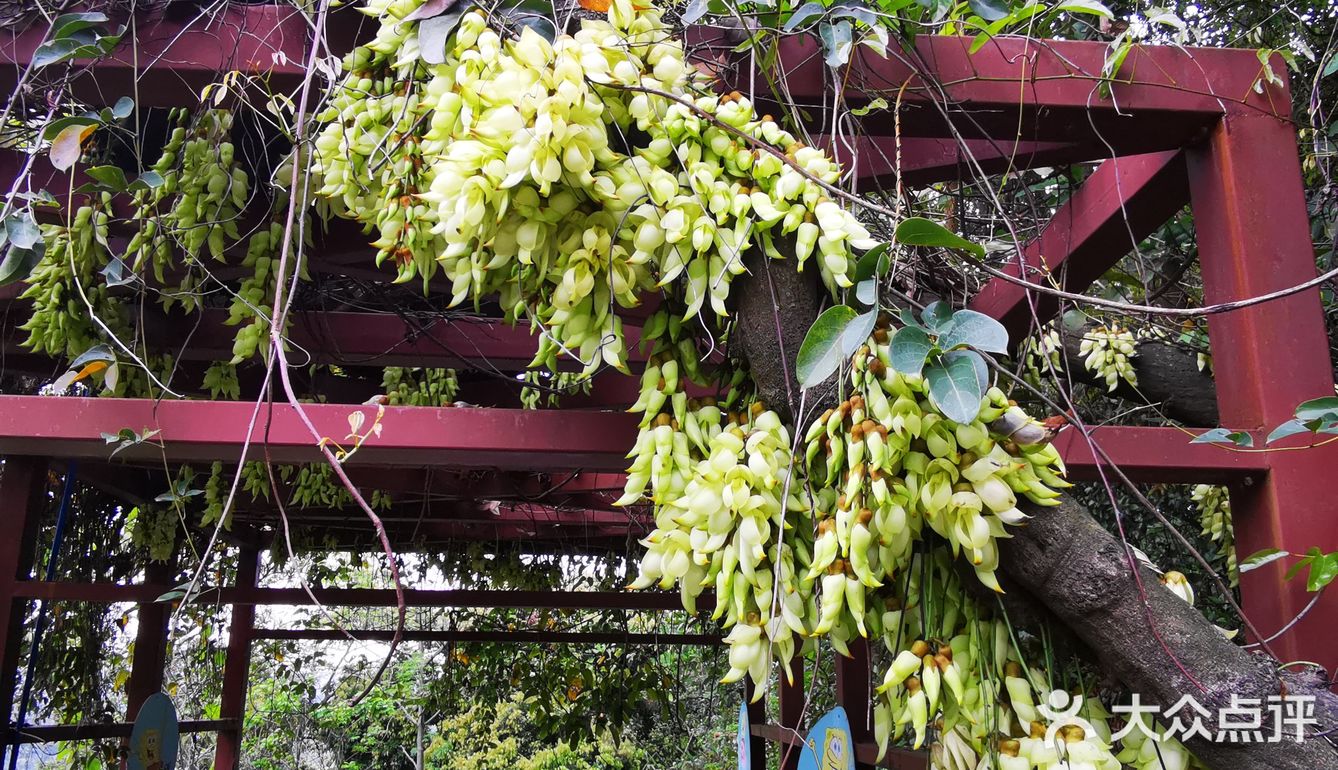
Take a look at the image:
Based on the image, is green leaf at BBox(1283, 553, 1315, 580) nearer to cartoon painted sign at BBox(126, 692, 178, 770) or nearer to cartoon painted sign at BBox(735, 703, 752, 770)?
cartoon painted sign at BBox(735, 703, 752, 770)

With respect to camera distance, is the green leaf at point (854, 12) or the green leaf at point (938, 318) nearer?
the green leaf at point (938, 318)

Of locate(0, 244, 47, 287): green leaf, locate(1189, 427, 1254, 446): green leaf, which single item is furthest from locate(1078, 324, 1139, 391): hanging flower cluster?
locate(0, 244, 47, 287): green leaf

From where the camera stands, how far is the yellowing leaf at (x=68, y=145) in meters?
1.37

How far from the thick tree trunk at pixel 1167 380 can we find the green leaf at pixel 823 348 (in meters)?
2.19

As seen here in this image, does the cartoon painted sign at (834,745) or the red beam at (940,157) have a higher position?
the red beam at (940,157)

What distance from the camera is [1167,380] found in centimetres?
291

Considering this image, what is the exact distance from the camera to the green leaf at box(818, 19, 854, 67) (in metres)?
1.20

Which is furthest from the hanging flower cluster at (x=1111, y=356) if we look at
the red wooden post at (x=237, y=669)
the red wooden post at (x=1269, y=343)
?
the red wooden post at (x=237, y=669)

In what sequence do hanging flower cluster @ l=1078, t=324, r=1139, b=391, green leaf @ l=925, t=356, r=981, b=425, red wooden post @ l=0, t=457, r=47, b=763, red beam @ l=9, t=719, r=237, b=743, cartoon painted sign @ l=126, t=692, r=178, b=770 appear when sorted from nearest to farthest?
green leaf @ l=925, t=356, r=981, b=425, red wooden post @ l=0, t=457, r=47, b=763, red beam @ l=9, t=719, r=237, b=743, cartoon painted sign @ l=126, t=692, r=178, b=770, hanging flower cluster @ l=1078, t=324, r=1139, b=391

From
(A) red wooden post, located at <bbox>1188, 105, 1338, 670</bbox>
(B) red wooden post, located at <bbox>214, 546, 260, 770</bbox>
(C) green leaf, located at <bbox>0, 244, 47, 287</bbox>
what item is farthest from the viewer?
(B) red wooden post, located at <bbox>214, 546, 260, 770</bbox>

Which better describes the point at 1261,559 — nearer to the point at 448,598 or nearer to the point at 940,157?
the point at 940,157

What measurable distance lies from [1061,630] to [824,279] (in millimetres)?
483

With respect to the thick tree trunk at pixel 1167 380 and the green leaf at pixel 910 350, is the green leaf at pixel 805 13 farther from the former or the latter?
the thick tree trunk at pixel 1167 380

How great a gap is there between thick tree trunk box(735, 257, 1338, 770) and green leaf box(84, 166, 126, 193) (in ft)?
3.89
